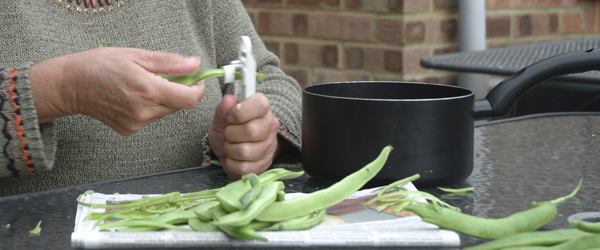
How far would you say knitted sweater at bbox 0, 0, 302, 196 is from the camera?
3.23 feet

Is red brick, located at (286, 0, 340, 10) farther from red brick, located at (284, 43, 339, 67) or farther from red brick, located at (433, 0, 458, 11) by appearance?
red brick, located at (433, 0, 458, 11)

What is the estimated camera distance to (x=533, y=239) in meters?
0.51

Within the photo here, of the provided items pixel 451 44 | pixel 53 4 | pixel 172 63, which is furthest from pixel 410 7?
pixel 172 63

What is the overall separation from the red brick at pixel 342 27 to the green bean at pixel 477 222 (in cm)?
142

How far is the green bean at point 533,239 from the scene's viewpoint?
0.50 meters

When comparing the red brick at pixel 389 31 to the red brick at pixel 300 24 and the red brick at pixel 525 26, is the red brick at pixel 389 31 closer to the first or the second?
the red brick at pixel 300 24

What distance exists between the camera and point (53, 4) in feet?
3.42

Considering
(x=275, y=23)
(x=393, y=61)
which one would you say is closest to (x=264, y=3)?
(x=275, y=23)

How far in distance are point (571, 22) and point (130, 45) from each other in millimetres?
1699

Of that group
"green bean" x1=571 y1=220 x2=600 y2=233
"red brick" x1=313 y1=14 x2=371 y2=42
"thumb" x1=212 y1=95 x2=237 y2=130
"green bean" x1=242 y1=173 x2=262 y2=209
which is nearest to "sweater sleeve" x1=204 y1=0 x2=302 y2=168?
"thumb" x1=212 y1=95 x2=237 y2=130

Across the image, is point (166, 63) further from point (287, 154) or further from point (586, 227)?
point (586, 227)

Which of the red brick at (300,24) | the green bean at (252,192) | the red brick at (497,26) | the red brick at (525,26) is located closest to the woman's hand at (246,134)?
the green bean at (252,192)

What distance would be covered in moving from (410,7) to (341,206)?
1292 millimetres

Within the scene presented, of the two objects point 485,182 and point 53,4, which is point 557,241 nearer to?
point 485,182
